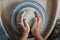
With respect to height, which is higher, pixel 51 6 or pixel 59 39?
pixel 51 6

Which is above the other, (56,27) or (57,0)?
(57,0)

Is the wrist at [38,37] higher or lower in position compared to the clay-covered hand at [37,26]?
lower

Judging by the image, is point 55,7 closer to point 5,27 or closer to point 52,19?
point 52,19

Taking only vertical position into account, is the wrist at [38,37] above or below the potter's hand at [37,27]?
below

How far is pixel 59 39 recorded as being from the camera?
871 millimetres

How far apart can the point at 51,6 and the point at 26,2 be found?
129mm

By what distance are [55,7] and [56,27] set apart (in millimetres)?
102

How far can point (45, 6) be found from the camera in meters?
0.86

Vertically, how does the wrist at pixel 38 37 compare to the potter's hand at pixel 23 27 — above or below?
below

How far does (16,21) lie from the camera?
843 mm

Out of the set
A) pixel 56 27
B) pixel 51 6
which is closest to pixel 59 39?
pixel 56 27

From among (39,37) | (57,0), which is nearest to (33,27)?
(39,37)

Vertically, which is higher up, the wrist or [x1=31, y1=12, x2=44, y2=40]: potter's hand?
[x1=31, y1=12, x2=44, y2=40]: potter's hand

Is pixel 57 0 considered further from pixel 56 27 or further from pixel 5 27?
pixel 5 27
